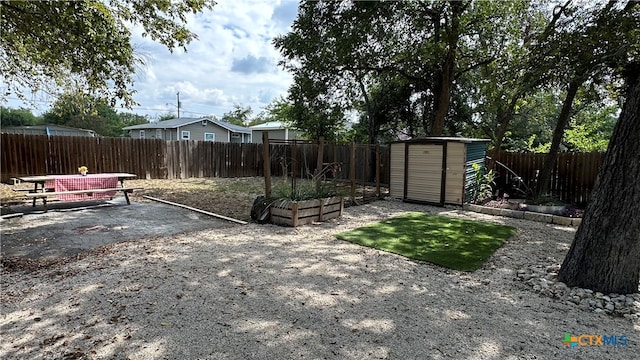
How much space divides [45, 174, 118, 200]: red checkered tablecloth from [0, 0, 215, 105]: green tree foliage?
1.80 meters

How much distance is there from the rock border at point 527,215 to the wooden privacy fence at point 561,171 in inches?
87.6

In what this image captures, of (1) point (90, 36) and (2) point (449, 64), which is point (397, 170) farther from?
(1) point (90, 36)

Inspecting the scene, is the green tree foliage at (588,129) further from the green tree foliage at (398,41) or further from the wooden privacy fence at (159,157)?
the wooden privacy fence at (159,157)

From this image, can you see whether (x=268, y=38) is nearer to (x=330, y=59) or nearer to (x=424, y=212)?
(x=330, y=59)

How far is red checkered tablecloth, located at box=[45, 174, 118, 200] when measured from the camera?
6723mm

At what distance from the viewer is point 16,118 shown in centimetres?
3669

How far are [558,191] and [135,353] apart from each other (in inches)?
381

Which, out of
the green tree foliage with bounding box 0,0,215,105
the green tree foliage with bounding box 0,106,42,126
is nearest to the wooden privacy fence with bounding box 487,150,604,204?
the green tree foliage with bounding box 0,0,215,105

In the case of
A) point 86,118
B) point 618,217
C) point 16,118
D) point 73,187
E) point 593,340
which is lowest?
point 593,340

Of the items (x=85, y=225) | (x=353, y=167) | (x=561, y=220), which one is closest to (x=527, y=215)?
(x=561, y=220)

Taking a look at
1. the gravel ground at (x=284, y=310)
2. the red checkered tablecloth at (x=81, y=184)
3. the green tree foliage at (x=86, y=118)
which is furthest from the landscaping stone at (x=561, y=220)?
the green tree foliage at (x=86, y=118)

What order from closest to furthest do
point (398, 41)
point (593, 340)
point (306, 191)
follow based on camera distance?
point (593, 340) → point (306, 191) → point (398, 41)

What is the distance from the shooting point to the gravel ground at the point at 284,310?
2.22m

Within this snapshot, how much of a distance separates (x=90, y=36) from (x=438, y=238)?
6.56 meters
